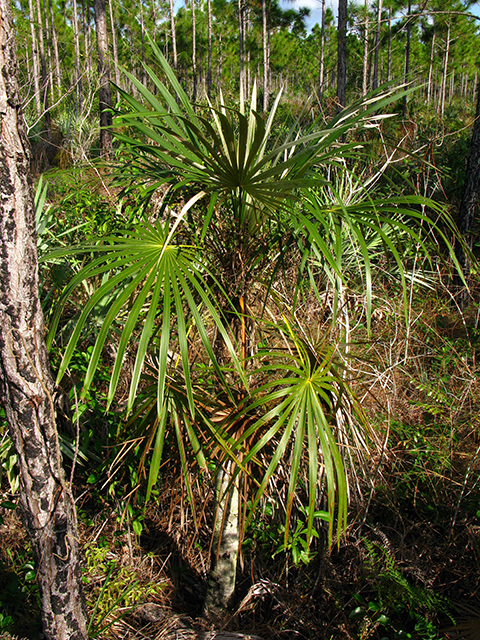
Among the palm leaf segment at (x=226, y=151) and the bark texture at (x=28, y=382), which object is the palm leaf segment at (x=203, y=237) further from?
the bark texture at (x=28, y=382)

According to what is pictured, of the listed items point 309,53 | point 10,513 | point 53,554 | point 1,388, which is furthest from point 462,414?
point 309,53

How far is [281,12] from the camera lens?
22969 mm

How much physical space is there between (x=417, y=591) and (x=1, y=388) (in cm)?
215

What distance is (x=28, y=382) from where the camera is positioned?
4.43ft

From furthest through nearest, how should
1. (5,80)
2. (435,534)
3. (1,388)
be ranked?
(435,534) → (1,388) → (5,80)

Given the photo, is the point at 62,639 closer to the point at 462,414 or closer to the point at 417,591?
the point at 417,591

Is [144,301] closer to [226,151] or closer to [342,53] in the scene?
[226,151]

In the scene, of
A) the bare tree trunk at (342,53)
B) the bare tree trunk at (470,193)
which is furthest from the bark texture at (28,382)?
the bare tree trunk at (342,53)

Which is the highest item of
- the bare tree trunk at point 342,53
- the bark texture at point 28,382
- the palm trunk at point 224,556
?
the bare tree trunk at point 342,53

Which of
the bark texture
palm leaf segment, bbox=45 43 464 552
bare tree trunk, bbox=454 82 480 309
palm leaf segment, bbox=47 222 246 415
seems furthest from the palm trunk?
bare tree trunk, bbox=454 82 480 309

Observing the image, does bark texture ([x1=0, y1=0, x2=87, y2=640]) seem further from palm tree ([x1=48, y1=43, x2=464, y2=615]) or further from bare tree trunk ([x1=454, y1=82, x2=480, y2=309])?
bare tree trunk ([x1=454, y1=82, x2=480, y2=309])

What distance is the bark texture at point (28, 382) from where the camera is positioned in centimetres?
121

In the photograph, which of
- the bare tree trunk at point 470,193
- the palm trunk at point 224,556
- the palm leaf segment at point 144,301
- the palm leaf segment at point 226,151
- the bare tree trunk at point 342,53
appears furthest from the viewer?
the bare tree trunk at point 342,53

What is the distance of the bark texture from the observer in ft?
Result: 3.96
